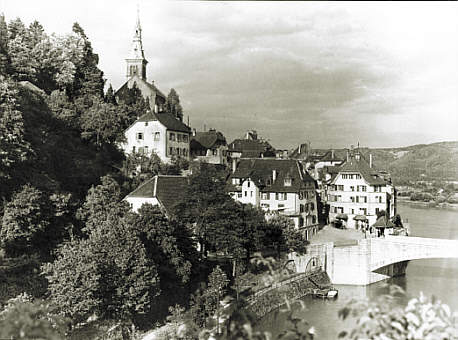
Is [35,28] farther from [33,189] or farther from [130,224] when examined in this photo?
[130,224]

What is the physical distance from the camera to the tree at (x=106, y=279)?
17.6m

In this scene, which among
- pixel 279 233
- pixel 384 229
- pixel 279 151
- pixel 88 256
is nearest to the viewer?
pixel 88 256

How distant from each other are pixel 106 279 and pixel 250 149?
138ft

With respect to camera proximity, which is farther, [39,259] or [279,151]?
[279,151]

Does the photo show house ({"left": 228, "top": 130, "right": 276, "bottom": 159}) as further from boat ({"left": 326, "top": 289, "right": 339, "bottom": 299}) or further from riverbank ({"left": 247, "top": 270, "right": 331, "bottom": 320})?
boat ({"left": 326, "top": 289, "right": 339, "bottom": 299})

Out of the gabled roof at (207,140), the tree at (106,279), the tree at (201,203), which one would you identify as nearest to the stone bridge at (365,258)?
the tree at (201,203)

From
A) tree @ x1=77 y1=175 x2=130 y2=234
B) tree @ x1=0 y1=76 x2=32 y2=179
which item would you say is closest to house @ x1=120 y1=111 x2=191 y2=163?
tree @ x1=77 y1=175 x2=130 y2=234

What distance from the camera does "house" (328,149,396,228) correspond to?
42.0 meters

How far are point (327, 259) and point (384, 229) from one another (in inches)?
360

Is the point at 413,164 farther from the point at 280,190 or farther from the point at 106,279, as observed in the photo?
the point at 106,279

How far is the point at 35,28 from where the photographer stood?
38.8 metres

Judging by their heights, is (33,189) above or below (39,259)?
above

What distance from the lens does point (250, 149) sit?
59.8 m

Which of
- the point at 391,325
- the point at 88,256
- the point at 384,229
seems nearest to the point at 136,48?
the point at 384,229
